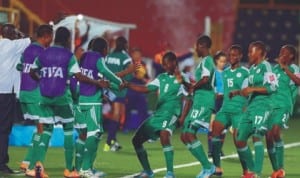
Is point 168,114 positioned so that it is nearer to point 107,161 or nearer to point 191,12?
point 107,161

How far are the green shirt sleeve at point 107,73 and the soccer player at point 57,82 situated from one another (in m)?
0.11

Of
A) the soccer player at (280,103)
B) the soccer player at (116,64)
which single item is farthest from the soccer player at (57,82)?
the soccer player at (116,64)

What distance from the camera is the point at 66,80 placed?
15203 mm

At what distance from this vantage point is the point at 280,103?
1630cm

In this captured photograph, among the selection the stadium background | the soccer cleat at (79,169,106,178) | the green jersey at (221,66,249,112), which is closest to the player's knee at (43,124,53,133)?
the soccer cleat at (79,169,106,178)

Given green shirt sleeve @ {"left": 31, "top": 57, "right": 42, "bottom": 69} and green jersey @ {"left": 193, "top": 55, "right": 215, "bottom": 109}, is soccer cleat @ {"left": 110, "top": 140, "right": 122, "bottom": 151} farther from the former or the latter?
green shirt sleeve @ {"left": 31, "top": 57, "right": 42, "bottom": 69}

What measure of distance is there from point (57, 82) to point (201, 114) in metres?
2.13

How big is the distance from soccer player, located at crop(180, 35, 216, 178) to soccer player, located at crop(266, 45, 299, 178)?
953mm

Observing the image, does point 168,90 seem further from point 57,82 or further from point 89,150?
point 57,82

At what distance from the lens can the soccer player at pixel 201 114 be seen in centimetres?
1569

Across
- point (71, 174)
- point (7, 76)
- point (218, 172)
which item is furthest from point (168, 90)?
point (7, 76)

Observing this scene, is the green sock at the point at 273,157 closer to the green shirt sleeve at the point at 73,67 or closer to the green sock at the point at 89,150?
the green sock at the point at 89,150

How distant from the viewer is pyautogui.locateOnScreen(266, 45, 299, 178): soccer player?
1617 cm

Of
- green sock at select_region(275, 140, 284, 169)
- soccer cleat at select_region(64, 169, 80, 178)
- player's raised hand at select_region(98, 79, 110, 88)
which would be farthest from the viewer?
green sock at select_region(275, 140, 284, 169)
